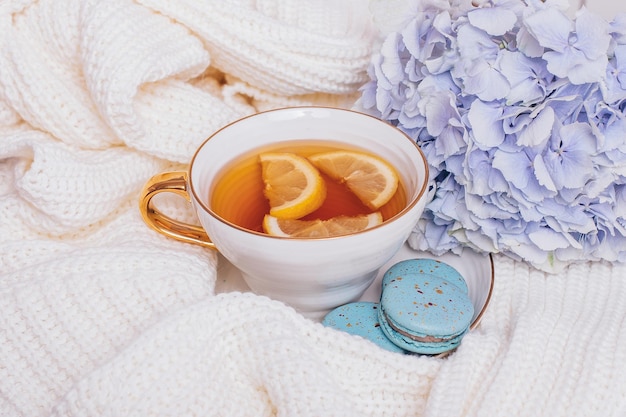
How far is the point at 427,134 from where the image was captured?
0.68m

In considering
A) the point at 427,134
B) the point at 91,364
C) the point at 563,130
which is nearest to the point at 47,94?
the point at 91,364

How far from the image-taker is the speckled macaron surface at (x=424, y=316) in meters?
0.55

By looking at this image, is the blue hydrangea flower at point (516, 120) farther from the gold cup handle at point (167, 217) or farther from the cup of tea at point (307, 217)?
the gold cup handle at point (167, 217)

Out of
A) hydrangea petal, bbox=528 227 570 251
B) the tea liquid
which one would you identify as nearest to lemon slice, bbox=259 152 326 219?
the tea liquid

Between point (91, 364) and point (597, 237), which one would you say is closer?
point (91, 364)

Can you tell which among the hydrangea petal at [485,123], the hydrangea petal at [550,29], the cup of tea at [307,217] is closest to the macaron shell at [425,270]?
the cup of tea at [307,217]

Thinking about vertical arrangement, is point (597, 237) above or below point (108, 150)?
below

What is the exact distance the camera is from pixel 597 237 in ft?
2.13

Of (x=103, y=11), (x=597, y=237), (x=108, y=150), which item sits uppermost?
(x=103, y=11)

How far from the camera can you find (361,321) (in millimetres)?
596

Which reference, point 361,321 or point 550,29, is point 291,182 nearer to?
point 361,321

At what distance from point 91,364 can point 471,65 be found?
434 millimetres

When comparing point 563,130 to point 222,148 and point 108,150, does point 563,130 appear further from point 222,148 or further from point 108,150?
point 108,150

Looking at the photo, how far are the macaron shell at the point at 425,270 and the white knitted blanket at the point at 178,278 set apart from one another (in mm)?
45
